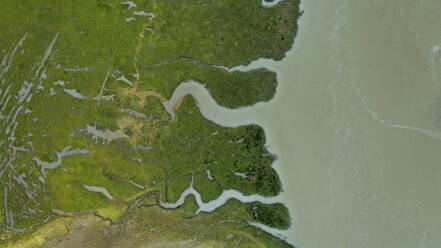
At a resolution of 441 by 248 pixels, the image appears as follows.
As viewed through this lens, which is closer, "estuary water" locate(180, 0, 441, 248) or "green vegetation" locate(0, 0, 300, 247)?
"estuary water" locate(180, 0, 441, 248)

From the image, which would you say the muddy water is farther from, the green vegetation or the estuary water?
the green vegetation

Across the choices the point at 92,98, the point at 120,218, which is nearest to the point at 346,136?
the point at 120,218

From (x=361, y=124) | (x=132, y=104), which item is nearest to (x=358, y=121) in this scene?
(x=361, y=124)

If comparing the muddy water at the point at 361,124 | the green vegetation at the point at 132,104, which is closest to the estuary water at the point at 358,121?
the muddy water at the point at 361,124

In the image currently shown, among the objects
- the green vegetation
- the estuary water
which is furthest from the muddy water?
the green vegetation

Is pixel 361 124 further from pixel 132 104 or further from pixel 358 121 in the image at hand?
pixel 132 104

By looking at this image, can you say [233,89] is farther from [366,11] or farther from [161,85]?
[366,11]

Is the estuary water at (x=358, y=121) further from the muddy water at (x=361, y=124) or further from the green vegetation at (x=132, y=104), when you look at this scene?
the green vegetation at (x=132, y=104)
